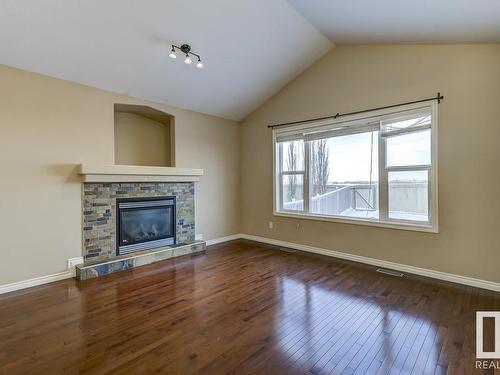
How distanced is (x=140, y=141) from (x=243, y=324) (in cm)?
370

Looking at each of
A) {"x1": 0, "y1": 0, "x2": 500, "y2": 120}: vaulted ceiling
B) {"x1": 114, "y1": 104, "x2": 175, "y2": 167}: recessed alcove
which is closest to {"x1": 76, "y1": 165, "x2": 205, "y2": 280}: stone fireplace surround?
{"x1": 114, "y1": 104, "x2": 175, "y2": 167}: recessed alcove

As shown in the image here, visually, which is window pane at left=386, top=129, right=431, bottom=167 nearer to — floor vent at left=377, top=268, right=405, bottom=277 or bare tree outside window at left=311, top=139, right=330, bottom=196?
bare tree outside window at left=311, top=139, right=330, bottom=196

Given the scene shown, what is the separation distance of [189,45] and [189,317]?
326 cm

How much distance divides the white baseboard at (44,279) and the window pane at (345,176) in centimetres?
377

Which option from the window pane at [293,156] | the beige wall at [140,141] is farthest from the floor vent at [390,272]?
the beige wall at [140,141]

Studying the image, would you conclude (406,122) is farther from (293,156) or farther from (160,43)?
(160,43)

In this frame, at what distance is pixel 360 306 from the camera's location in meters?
2.68

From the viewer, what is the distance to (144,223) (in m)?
4.32

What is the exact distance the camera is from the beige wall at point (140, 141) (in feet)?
14.7

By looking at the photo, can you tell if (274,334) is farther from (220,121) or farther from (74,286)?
(220,121)

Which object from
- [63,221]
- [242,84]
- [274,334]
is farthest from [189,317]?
[242,84]

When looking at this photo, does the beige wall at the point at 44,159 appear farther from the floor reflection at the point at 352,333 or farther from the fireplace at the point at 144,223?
the floor reflection at the point at 352,333

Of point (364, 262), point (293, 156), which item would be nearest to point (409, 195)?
point (364, 262)

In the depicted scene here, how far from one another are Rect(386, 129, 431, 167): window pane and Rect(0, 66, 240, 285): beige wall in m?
3.95
